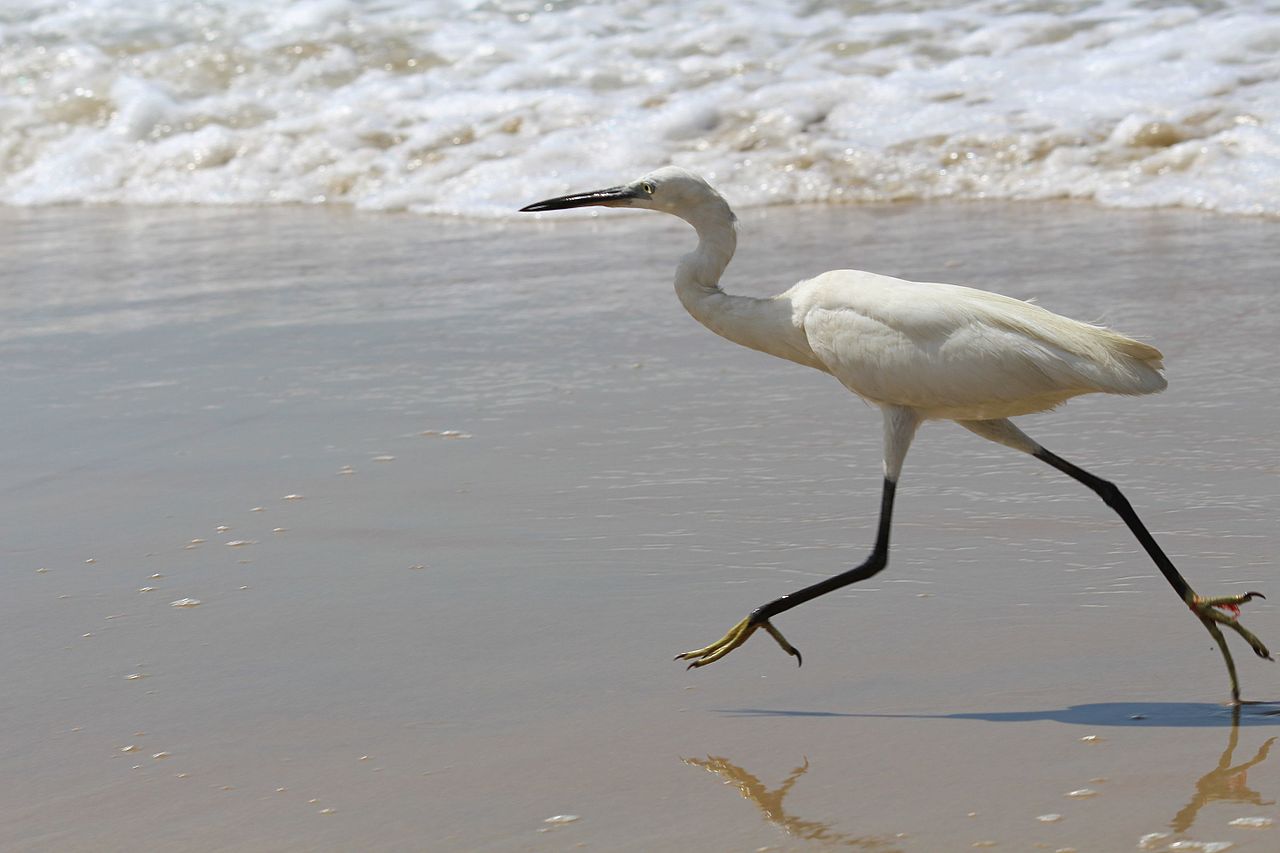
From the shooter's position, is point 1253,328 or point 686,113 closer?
point 1253,328

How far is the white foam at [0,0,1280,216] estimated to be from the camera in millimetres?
9445

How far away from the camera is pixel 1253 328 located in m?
5.79

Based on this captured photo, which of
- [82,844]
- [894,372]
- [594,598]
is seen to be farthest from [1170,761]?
[82,844]

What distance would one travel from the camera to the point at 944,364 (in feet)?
10.9

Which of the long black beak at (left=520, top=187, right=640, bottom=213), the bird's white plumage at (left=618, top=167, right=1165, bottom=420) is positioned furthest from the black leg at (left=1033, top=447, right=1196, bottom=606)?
the long black beak at (left=520, top=187, right=640, bottom=213)

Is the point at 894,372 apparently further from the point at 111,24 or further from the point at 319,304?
the point at 111,24

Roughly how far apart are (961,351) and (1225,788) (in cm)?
102

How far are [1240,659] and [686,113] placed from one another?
8.10 meters

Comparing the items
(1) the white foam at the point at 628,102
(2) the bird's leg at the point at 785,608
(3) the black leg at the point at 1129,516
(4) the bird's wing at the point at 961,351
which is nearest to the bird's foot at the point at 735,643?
(2) the bird's leg at the point at 785,608

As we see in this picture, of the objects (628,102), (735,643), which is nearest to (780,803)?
(735,643)

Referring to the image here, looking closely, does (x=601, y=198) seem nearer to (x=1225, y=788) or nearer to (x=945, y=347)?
(x=945, y=347)

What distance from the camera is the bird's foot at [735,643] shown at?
326 cm

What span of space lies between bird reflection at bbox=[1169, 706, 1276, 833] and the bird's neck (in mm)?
1270

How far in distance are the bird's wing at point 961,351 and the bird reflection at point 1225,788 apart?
77 centimetres
